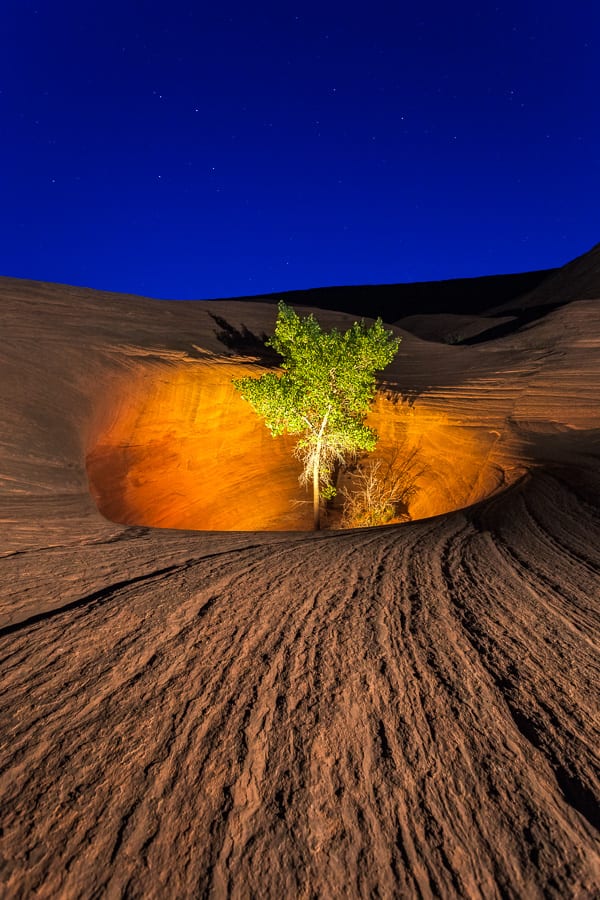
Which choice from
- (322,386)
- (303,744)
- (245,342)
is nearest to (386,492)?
(322,386)

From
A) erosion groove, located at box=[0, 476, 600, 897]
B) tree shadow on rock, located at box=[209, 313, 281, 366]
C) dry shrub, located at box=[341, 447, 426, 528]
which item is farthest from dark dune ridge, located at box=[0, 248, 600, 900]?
tree shadow on rock, located at box=[209, 313, 281, 366]

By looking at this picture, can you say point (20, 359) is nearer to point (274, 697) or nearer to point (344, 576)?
point (344, 576)

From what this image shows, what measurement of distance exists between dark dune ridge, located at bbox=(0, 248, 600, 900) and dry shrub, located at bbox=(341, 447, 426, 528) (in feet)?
19.6

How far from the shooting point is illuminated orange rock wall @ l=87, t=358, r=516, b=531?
1223 cm

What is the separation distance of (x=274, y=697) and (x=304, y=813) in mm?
705

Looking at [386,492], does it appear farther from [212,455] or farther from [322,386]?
[212,455]

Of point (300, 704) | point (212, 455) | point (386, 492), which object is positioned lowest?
point (386, 492)

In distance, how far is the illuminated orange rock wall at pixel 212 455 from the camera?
1223cm

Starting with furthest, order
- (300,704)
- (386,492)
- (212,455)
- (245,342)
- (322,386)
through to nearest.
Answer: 1. (245,342)
2. (212,455)
3. (386,492)
4. (322,386)
5. (300,704)

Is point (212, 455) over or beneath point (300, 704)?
beneath

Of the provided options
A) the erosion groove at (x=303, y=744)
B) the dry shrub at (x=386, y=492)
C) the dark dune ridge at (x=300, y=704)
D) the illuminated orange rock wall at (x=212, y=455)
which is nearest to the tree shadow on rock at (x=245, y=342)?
the illuminated orange rock wall at (x=212, y=455)

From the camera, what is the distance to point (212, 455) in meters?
15.0

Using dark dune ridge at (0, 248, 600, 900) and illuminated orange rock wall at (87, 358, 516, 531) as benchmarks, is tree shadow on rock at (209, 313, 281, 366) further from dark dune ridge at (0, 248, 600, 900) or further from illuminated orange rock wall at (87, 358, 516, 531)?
dark dune ridge at (0, 248, 600, 900)

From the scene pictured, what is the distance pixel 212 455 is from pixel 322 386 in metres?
5.56
